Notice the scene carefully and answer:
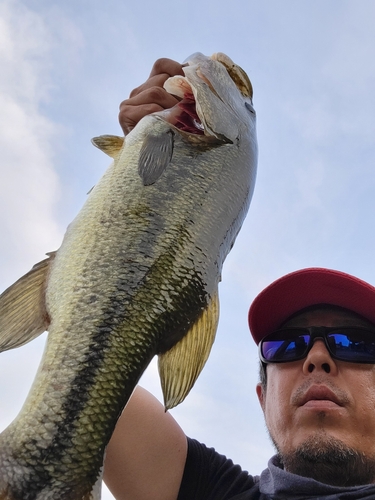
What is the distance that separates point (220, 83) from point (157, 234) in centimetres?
123

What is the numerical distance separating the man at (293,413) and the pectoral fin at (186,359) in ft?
4.10

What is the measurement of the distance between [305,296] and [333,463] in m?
1.10

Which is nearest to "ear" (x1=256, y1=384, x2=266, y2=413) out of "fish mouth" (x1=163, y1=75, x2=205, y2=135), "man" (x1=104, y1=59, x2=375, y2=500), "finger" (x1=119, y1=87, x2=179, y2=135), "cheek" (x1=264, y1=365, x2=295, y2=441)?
"man" (x1=104, y1=59, x2=375, y2=500)

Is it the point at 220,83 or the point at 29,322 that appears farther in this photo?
the point at 220,83

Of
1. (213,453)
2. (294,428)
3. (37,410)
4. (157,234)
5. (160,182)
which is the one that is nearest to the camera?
(37,410)

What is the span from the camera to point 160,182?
2.15m

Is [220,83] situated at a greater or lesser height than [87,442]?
greater

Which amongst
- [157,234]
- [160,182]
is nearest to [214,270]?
[157,234]

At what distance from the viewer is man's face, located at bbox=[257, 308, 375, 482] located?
2971mm

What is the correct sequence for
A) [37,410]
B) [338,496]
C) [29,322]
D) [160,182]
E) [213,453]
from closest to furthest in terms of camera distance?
1. [37,410]
2. [29,322]
3. [160,182]
4. [338,496]
5. [213,453]

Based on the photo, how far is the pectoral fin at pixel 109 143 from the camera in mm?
2434

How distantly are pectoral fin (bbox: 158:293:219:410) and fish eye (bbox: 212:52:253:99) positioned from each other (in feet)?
5.76

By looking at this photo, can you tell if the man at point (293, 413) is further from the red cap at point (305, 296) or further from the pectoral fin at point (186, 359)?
the pectoral fin at point (186, 359)

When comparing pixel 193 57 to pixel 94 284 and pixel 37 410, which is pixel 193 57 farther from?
pixel 37 410
